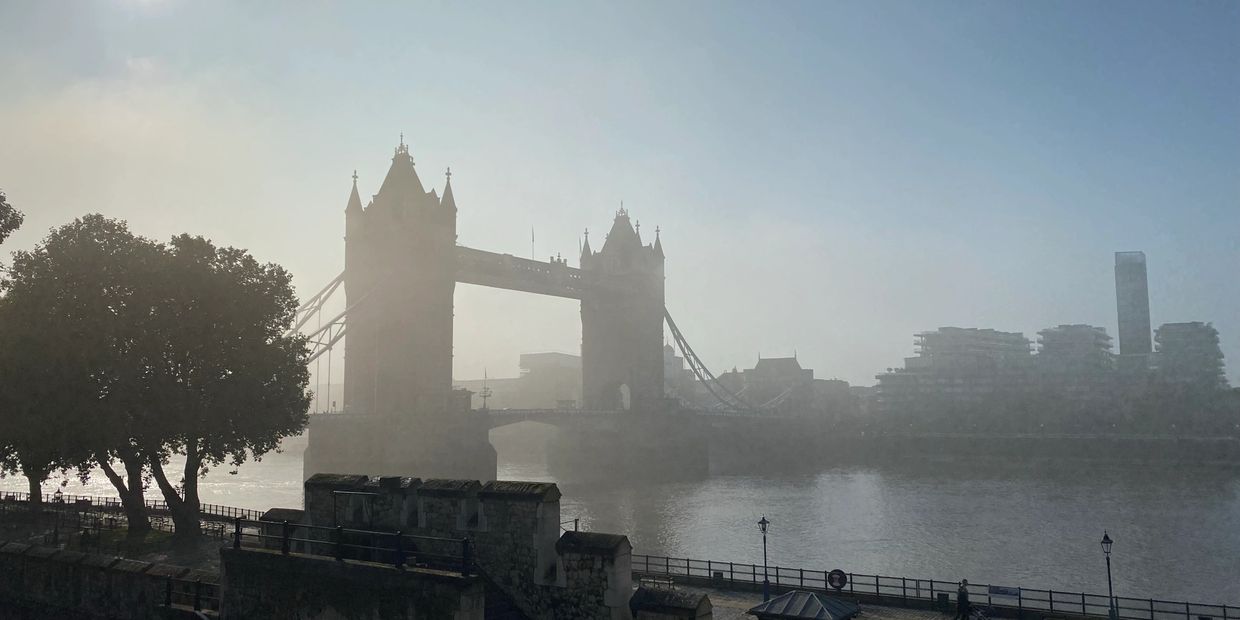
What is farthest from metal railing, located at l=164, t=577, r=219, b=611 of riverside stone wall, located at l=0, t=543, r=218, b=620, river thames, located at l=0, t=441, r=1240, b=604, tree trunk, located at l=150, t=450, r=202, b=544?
river thames, located at l=0, t=441, r=1240, b=604

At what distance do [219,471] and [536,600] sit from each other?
102 metres

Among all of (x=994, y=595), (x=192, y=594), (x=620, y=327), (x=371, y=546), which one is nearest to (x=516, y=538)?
(x=371, y=546)

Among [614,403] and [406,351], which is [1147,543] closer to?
[406,351]

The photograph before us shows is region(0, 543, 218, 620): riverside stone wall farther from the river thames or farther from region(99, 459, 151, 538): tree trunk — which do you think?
the river thames

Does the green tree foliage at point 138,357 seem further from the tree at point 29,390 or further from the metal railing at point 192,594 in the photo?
the metal railing at point 192,594

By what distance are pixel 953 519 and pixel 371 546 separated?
45.8 m

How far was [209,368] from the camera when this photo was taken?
29984mm

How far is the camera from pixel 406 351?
77.7 meters

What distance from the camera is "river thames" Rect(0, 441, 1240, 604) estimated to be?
124ft

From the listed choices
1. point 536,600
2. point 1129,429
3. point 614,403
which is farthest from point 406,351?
point 1129,429

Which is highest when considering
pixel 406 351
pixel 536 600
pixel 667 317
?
pixel 667 317

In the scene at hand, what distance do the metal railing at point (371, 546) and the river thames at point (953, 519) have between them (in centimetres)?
2766

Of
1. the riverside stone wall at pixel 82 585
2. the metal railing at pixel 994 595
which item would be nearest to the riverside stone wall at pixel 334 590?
the riverside stone wall at pixel 82 585

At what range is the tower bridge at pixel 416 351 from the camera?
71250 mm
